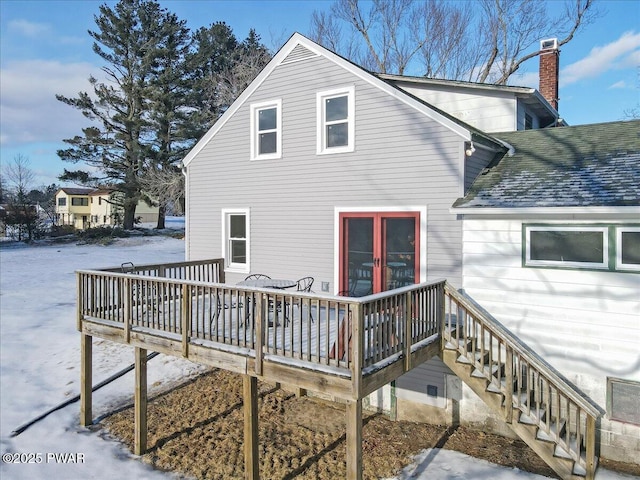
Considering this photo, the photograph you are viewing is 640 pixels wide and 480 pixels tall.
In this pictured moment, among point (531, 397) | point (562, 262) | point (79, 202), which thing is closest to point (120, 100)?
point (562, 262)

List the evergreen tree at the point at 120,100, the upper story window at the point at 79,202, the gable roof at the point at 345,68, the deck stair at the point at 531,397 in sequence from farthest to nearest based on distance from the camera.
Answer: the upper story window at the point at 79,202 → the evergreen tree at the point at 120,100 → the gable roof at the point at 345,68 → the deck stair at the point at 531,397

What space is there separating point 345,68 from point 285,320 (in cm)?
501

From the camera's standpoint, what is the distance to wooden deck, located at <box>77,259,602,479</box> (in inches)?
199

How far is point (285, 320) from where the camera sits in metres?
6.43

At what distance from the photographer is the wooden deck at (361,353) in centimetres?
506

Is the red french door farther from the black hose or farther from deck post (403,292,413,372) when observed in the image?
the black hose

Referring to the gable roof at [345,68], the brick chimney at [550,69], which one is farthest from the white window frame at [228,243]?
the brick chimney at [550,69]

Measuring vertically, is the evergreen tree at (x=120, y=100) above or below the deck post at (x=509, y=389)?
above

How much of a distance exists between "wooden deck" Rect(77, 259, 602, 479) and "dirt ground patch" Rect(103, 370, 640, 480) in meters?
0.64

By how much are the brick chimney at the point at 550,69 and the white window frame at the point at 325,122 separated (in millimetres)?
7180

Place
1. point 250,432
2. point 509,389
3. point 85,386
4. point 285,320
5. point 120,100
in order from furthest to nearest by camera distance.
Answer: point 120,100 → point 85,386 → point 285,320 → point 250,432 → point 509,389

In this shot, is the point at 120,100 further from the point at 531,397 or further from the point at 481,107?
the point at 531,397

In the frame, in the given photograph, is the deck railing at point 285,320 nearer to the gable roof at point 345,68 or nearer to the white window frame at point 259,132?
the gable roof at point 345,68

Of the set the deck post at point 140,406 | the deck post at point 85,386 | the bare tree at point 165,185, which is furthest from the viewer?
the bare tree at point 165,185
